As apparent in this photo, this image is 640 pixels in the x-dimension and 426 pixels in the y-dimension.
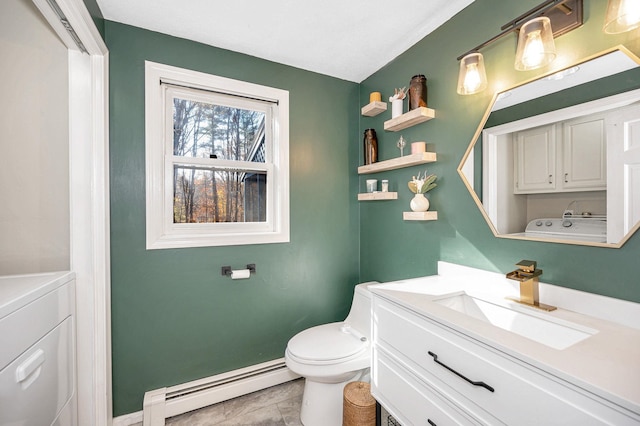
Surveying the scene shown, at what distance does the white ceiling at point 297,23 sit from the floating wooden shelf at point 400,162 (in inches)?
29.9

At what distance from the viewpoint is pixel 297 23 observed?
161 centimetres

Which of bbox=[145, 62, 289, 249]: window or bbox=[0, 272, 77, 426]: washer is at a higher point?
bbox=[145, 62, 289, 249]: window

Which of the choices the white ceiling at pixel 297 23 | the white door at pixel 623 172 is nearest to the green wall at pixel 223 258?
the white ceiling at pixel 297 23

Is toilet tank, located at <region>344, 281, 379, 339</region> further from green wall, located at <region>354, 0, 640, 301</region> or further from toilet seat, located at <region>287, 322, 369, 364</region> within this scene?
green wall, located at <region>354, 0, 640, 301</region>

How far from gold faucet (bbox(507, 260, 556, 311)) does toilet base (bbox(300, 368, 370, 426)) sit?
105 centimetres

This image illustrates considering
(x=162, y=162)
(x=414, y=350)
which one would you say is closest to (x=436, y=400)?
(x=414, y=350)

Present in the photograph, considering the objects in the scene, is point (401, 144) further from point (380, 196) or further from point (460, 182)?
point (460, 182)

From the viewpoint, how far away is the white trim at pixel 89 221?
4.64 feet

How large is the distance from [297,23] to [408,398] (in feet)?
6.48

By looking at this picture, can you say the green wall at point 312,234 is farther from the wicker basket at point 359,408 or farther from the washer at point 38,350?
the wicker basket at point 359,408

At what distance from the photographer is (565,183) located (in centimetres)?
108

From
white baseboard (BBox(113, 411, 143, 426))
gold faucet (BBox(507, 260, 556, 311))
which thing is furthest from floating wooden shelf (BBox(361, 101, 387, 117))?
white baseboard (BBox(113, 411, 143, 426))

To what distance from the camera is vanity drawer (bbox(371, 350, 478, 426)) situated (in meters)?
0.95

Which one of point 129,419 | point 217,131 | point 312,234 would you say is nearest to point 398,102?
point 312,234
